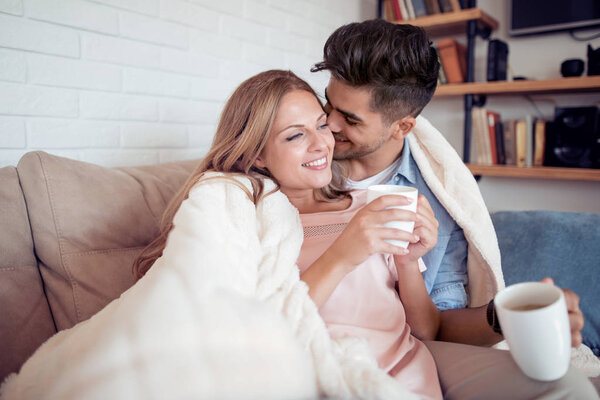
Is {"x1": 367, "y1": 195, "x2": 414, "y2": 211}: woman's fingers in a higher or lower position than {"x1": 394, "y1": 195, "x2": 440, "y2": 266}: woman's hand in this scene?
higher

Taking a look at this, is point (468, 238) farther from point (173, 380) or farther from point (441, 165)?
point (173, 380)

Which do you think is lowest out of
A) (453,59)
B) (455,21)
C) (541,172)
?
(541,172)

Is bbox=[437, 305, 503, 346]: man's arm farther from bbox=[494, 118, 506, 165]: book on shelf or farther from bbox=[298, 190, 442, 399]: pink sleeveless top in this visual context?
bbox=[494, 118, 506, 165]: book on shelf

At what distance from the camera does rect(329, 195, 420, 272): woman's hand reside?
0.83 metres

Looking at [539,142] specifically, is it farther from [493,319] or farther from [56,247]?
[56,247]

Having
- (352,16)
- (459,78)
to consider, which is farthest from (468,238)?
(352,16)

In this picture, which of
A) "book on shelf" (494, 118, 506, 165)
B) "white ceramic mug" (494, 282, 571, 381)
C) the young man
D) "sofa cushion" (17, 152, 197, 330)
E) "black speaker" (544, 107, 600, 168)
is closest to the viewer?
"white ceramic mug" (494, 282, 571, 381)

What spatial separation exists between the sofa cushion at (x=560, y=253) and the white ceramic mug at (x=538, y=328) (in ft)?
2.87

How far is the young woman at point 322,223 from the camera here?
96 cm

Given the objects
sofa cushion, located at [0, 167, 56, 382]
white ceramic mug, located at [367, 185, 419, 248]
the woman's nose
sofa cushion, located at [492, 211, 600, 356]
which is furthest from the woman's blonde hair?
sofa cushion, located at [492, 211, 600, 356]

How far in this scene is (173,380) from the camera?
66 cm

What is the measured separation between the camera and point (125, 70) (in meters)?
1.64

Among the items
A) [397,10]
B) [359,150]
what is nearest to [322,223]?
[359,150]

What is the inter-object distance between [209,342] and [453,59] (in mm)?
2510
